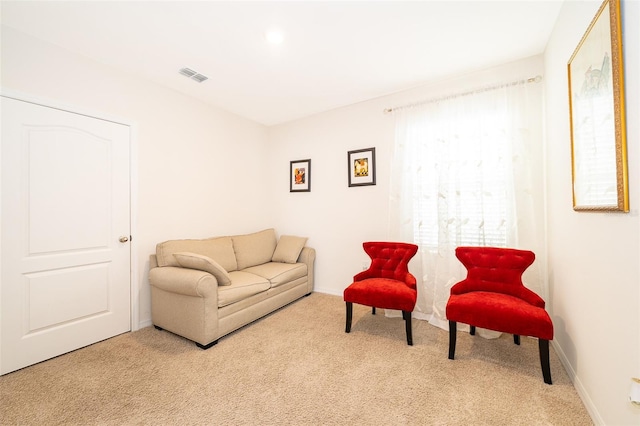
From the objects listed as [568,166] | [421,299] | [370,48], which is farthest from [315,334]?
[370,48]

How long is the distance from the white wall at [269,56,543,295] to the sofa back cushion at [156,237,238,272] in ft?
3.93

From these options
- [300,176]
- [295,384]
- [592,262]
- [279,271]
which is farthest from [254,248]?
[592,262]

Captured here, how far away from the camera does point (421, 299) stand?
10.1 ft

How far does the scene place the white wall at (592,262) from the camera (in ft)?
3.75

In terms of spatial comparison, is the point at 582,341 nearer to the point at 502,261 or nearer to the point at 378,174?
the point at 502,261

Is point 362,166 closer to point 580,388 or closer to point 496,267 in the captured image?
point 496,267

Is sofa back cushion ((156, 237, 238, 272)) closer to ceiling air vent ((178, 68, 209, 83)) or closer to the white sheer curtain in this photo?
ceiling air vent ((178, 68, 209, 83))

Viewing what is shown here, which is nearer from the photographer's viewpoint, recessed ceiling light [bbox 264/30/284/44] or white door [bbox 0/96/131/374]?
white door [bbox 0/96/131/374]

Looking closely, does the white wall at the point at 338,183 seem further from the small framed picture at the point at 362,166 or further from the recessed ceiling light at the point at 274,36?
the recessed ceiling light at the point at 274,36

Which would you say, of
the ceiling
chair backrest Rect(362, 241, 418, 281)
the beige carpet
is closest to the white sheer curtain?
chair backrest Rect(362, 241, 418, 281)

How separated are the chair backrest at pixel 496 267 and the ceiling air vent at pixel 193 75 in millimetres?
3237

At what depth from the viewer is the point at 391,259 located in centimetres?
286

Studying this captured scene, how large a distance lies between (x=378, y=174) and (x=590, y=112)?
212cm

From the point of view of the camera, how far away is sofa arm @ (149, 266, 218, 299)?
7.44 ft
